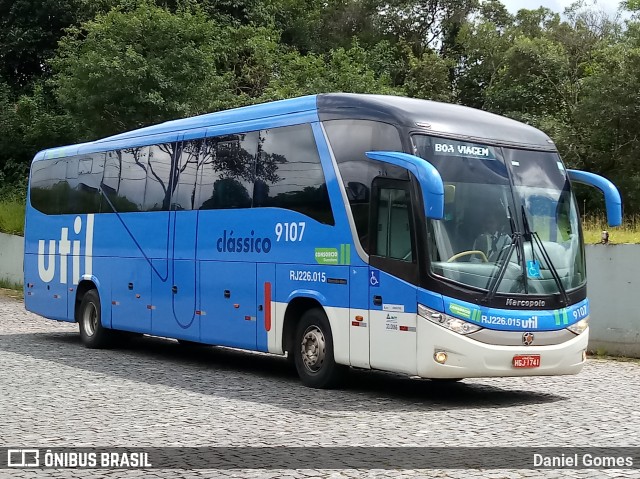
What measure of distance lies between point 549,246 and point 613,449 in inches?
147

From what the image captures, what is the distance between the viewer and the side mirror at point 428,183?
10883 mm

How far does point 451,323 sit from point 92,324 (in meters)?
9.45

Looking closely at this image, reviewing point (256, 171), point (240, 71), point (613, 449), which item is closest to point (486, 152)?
point (256, 171)

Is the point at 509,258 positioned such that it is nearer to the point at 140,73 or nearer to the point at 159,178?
the point at 159,178

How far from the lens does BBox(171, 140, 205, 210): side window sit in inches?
628

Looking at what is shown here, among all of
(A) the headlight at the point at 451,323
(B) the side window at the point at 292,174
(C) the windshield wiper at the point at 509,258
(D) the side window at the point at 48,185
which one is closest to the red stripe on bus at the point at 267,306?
(B) the side window at the point at 292,174

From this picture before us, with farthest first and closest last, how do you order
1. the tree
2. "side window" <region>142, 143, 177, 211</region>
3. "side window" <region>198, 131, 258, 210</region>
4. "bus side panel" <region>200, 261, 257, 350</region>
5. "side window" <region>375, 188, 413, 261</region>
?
the tree, "side window" <region>142, 143, 177, 211</region>, "side window" <region>198, 131, 258, 210</region>, "bus side panel" <region>200, 261, 257, 350</region>, "side window" <region>375, 188, 413, 261</region>

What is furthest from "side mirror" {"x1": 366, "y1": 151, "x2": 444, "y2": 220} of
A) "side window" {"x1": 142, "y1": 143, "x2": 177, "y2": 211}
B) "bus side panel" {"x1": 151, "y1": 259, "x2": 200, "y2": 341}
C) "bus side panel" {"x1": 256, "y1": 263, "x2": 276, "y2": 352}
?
"side window" {"x1": 142, "y1": 143, "x2": 177, "y2": 211}

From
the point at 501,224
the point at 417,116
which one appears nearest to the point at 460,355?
the point at 501,224

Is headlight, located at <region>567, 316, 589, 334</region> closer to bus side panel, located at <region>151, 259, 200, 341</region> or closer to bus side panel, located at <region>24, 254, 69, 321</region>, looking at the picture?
bus side panel, located at <region>151, 259, 200, 341</region>

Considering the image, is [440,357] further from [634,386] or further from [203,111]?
[203,111]

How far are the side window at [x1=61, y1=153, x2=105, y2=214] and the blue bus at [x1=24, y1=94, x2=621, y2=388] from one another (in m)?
2.76

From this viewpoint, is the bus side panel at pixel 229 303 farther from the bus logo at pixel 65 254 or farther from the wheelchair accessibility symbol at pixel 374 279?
the bus logo at pixel 65 254

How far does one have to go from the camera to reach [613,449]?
29.1 ft
